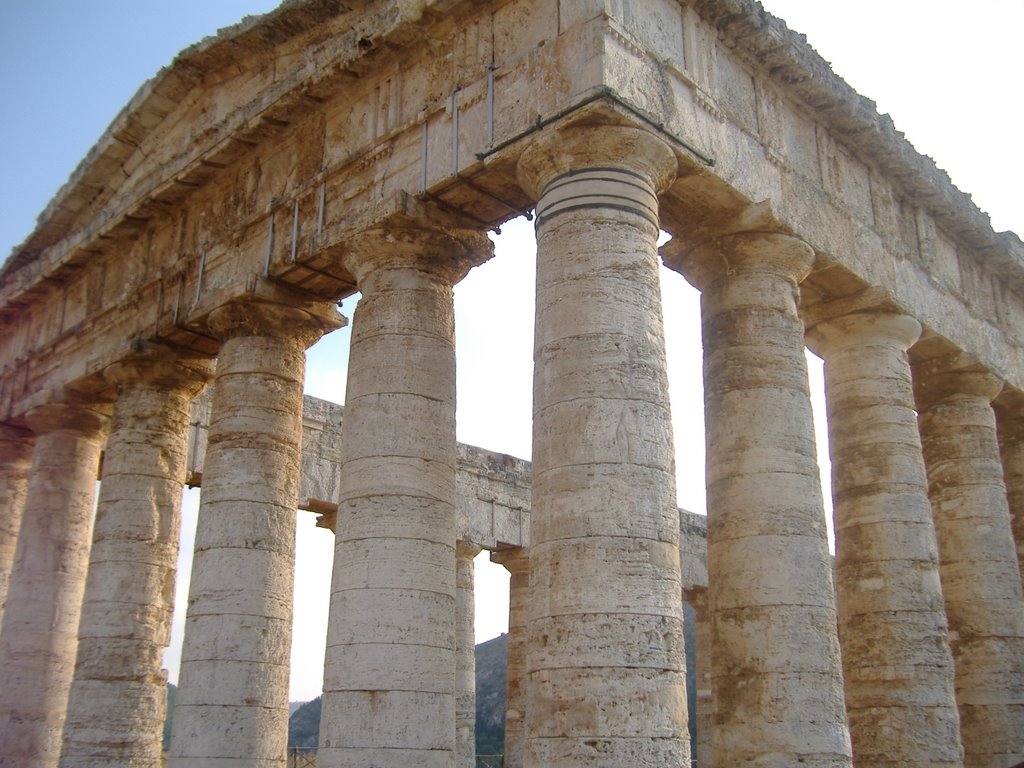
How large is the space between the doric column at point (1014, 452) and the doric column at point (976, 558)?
4.16 feet

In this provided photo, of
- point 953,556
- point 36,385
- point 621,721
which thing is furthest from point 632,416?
point 36,385

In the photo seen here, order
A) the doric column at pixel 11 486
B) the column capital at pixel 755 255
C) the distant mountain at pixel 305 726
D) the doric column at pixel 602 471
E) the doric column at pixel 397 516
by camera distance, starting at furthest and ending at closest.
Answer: the distant mountain at pixel 305 726 < the doric column at pixel 11 486 < the column capital at pixel 755 255 < the doric column at pixel 397 516 < the doric column at pixel 602 471

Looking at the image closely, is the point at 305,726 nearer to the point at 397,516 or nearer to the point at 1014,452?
the point at 1014,452

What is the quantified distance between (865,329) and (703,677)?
510 inches

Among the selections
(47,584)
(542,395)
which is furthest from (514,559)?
(542,395)

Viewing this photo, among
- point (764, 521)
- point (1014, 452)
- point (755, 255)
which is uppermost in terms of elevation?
point (755, 255)

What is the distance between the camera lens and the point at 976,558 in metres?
16.3

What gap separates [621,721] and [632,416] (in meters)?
2.65

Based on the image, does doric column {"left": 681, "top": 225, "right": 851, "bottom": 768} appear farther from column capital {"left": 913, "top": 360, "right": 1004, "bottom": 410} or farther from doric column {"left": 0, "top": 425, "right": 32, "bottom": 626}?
doric column {"left": 0, "top": 425, "right": 32, "bottom": 626}

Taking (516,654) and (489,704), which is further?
(489,704)

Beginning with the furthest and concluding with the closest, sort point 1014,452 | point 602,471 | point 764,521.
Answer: point 1014,452 → point 764,521 → point 602,471

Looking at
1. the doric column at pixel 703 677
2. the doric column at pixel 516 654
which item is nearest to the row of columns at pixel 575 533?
the doric column at pixel 516 654

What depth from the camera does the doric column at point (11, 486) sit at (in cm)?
1866

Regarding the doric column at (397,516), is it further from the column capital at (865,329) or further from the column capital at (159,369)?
the column capital at (865,329)
